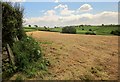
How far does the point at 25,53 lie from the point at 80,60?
2.14 meters

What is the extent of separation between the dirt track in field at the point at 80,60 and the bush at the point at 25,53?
491 millimetres

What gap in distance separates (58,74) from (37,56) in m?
1.26

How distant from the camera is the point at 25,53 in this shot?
10.4 meters

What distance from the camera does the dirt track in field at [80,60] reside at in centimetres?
996

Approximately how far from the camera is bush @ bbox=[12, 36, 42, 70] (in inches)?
393

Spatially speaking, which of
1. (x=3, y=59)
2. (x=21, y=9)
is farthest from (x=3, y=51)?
(x=21, y=9)

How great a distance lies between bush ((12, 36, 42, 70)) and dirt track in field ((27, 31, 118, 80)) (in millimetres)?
491

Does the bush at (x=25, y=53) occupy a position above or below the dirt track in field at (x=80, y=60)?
above

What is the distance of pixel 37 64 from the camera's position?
33.4 ft

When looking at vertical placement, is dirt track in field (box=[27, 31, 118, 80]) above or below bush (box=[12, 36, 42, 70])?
below

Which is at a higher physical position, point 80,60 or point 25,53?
point 25,53

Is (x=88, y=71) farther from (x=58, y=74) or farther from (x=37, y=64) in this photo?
(x=37, y=64)

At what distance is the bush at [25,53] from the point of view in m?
9.98

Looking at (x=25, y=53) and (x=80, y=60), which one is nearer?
(x=25, y=53)
